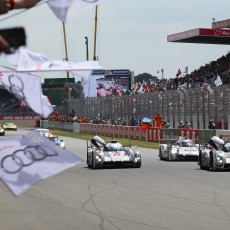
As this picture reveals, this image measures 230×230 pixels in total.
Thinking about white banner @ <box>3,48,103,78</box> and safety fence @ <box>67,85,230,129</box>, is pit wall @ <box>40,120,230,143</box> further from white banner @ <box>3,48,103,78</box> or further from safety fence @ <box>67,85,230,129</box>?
white banner @ <box>3,48,103,78</box>

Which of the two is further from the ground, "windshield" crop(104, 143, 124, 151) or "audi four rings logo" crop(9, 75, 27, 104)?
"audi four rings logo" crop(9, 75, 27, 104)

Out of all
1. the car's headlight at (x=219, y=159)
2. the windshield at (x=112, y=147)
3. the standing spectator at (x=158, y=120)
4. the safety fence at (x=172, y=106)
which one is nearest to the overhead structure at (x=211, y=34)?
the safety fence at (x=172, y=106)

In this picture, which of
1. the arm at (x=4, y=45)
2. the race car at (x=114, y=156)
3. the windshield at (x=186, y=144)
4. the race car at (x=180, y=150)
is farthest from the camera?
the windshield at (x=186, y=144)

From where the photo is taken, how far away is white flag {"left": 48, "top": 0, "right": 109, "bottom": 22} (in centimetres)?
425

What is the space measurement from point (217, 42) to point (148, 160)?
1545 inches

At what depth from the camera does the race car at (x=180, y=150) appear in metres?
29.4

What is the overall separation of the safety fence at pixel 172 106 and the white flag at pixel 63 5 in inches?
1008

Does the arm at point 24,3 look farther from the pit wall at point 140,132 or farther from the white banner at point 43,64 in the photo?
the pit wall at point 140,132

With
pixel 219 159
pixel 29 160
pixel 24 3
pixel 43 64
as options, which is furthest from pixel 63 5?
pixel 219 159

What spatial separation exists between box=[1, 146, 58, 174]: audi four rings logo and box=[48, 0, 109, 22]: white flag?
0.78 metres

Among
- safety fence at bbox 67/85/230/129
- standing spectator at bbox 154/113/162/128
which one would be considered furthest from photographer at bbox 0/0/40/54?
standing spectator at bbox 154/113/162/128

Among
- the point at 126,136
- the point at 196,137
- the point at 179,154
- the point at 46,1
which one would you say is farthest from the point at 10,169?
the point at 126,136

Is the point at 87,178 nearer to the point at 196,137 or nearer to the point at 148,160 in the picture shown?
the point at 148,160

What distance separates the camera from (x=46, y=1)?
419 cm
